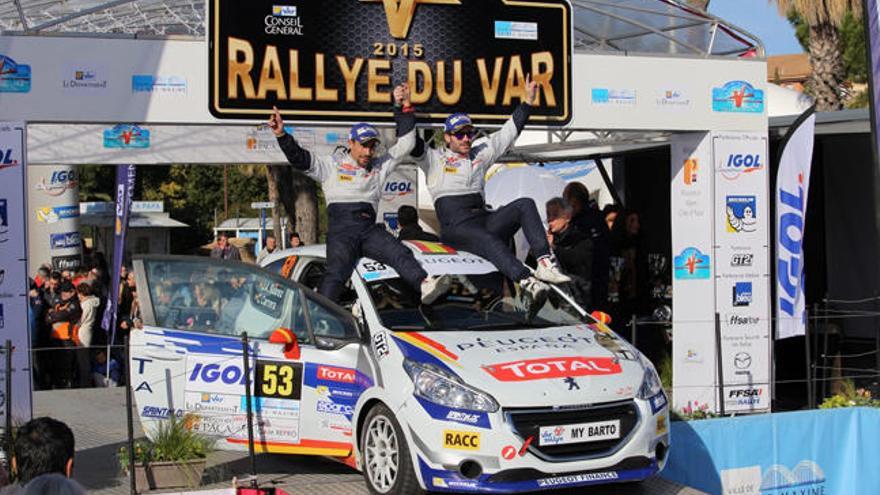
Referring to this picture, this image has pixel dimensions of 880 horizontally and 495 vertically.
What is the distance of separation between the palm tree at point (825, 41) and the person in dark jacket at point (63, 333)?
680 inches

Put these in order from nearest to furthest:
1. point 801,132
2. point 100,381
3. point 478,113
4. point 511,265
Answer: point 511,265
point 478,113
point 801,132
point 100,381

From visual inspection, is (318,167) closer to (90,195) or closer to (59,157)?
(59,157)

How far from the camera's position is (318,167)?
949cm

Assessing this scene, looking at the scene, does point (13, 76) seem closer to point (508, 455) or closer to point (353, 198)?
point (353, 198)

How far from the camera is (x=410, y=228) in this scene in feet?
34.7

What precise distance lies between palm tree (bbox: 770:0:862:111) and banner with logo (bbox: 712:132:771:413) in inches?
560

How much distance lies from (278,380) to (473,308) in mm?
1486

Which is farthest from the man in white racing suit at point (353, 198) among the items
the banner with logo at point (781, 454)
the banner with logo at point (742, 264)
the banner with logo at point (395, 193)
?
the banner with logo at point (395, 193)

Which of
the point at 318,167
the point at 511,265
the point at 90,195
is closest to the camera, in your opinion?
the point at 511,265

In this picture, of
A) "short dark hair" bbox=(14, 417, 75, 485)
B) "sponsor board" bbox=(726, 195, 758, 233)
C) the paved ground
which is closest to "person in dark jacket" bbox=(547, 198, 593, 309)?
"sponsor board" bbox=(726, 195, 758, 233)

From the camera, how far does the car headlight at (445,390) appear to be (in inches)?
277

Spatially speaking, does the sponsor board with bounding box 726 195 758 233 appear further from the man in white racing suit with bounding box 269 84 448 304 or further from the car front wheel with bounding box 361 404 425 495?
the car front wheel with bounding box 361 404 425 495

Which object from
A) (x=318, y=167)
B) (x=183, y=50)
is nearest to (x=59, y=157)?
(x=183, y=50)

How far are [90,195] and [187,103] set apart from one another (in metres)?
44.5
